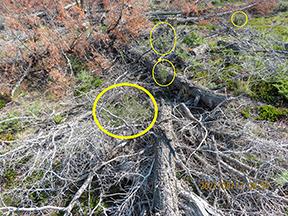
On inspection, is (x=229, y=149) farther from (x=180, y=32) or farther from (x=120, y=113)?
(x=180, y=32)

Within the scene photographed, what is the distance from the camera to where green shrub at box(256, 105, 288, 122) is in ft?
9.55

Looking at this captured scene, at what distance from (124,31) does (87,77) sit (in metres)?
1.66

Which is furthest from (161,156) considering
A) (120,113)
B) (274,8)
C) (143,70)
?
(274,8)

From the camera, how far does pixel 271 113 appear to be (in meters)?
2.96

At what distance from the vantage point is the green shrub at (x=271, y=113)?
2.91 m

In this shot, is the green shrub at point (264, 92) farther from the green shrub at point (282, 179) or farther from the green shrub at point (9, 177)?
the green shrub at point (9, 177)

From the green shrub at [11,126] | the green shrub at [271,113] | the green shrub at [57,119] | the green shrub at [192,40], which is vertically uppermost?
the green shrub at [11,126]

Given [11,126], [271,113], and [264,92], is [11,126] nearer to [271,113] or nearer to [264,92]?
[271,113]

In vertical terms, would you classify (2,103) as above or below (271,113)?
above

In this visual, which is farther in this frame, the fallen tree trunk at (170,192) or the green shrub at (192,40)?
the green shrub at (192,40)

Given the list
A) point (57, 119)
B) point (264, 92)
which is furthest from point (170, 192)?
point (264, 92)

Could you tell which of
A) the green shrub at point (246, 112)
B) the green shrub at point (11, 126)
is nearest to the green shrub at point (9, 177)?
the green shrub at point (11, 126)
